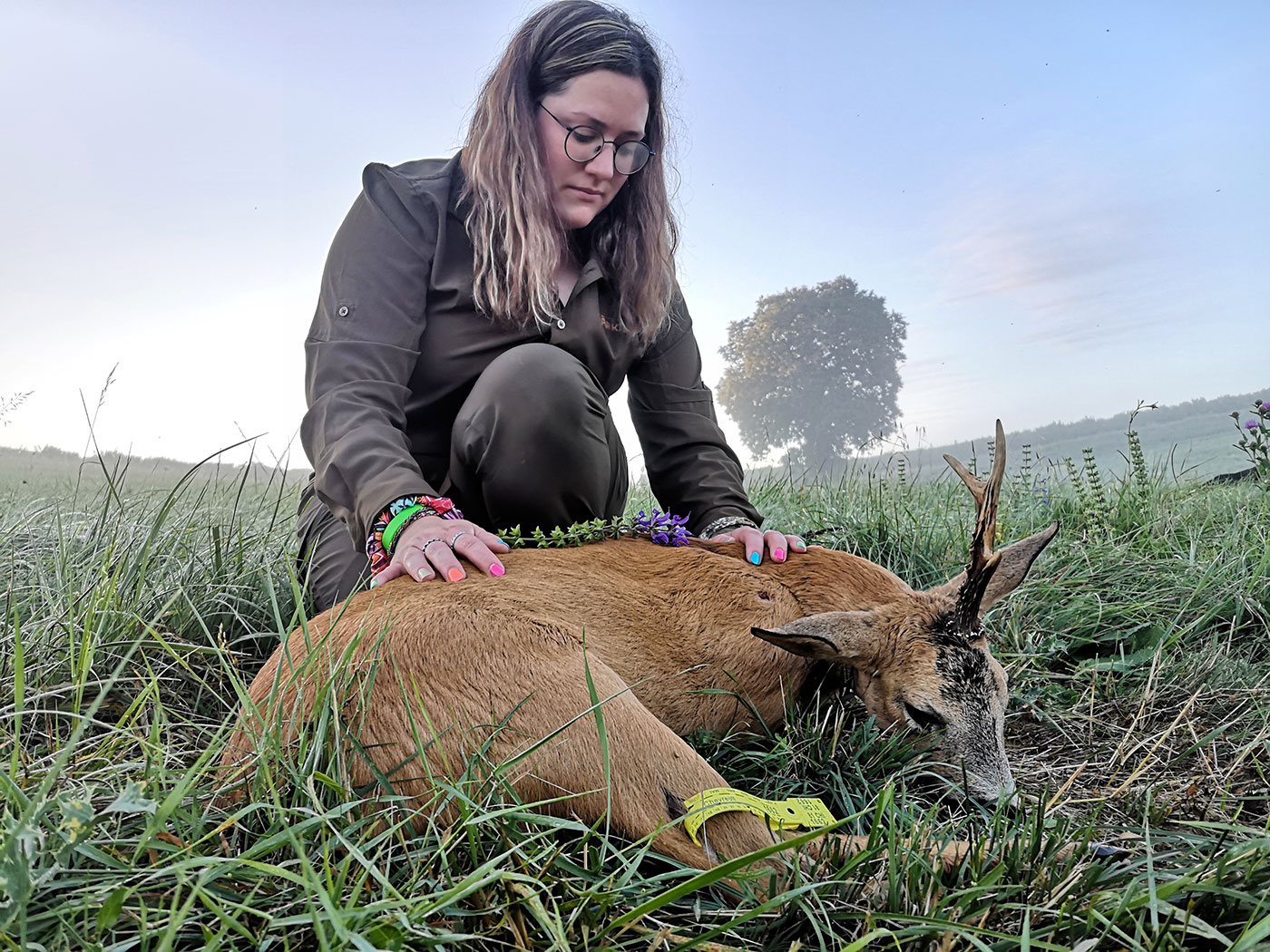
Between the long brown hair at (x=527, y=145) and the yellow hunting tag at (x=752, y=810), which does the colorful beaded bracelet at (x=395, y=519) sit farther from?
the yellow hunting tag at (x=752, y=810)

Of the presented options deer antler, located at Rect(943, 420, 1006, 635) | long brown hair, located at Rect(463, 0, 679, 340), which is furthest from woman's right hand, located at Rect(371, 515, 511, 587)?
deer antler, located at Rect(943, 420, 1006, 635)

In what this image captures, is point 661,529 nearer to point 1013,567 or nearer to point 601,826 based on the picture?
point 1013,567

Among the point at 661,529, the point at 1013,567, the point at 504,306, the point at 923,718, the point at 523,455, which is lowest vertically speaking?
the point at 923,718

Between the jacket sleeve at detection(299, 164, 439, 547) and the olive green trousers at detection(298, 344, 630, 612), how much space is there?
10.8 inches

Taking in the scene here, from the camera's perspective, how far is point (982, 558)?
2365 mm

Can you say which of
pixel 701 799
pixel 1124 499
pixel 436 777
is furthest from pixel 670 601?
pixel 1124 499

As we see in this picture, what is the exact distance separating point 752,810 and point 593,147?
2513 millimetres

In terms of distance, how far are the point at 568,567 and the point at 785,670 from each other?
2.39 ft

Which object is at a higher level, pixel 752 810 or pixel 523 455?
pixel 523 455

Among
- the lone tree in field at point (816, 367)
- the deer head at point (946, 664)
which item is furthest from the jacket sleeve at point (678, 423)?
the lone tree in field at point (816, 367)

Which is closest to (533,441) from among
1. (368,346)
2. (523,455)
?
(523,455)

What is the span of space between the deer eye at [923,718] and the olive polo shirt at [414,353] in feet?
4.62

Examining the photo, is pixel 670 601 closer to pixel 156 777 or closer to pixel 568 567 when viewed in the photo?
pixel 568 567

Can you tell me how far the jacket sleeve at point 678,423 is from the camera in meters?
3.96
